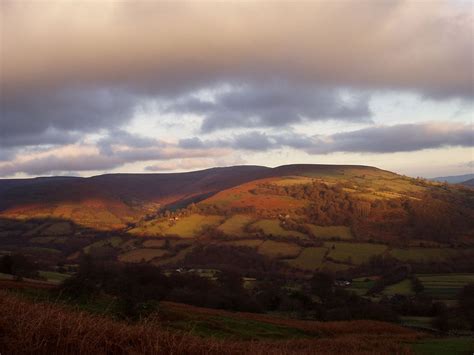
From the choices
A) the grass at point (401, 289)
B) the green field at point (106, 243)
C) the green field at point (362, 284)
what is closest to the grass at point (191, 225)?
the green field at point (106, 243)

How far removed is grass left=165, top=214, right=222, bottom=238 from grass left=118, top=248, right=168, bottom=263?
11454 mm

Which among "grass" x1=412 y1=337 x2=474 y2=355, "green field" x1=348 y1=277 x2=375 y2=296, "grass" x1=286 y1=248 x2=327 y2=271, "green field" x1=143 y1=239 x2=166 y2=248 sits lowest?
"green field" x1=348 y1=277 x2=375 y2=296

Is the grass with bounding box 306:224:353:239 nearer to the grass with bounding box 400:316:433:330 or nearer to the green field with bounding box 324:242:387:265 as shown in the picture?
the green field with bounding box 324:242:387:265

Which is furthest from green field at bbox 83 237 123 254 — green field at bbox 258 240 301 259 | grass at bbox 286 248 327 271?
grass at bbox 286 248 327 271

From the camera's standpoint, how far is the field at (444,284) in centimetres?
5916

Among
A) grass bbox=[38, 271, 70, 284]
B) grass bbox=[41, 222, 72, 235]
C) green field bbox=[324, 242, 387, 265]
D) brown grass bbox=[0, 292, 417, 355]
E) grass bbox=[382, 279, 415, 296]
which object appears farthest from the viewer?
grass bbox=[41, 222, 72, 235]

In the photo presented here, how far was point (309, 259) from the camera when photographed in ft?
291

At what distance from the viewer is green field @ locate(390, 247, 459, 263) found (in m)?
87.3

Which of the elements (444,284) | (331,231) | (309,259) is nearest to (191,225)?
(331,231)

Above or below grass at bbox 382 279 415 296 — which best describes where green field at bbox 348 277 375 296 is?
below

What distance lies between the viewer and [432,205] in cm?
12050

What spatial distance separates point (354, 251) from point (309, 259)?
9986 mm

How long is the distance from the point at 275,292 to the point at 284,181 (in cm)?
10359

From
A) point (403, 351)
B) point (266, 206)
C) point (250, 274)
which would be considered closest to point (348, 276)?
point (250, 274)
